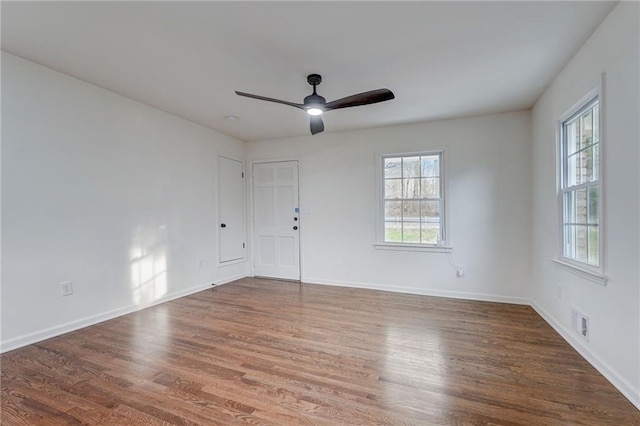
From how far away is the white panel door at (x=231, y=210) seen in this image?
5051mm

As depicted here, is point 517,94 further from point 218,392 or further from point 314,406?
point 218,392

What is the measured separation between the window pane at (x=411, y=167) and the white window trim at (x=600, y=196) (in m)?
1.73

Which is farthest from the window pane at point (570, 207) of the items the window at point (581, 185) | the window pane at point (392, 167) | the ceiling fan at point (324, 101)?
the window pane at point (392, 167)

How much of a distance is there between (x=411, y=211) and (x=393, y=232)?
0.41 meters

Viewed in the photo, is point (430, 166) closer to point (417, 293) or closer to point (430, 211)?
point (430, 211)

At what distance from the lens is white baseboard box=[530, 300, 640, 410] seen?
1.88m

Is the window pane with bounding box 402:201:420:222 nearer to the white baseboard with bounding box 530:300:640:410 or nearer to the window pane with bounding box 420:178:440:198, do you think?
the window pane with bounding box 420:178:440:198

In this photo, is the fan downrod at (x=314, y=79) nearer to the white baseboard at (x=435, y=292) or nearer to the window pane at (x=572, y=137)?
the window pane at (x=572, y=137)

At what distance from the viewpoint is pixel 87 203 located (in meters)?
3.19

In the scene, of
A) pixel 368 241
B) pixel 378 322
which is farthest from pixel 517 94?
pixel 378 322

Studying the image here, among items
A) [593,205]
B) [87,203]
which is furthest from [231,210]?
[593,205]

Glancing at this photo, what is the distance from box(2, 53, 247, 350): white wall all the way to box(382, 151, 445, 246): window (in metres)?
2.89

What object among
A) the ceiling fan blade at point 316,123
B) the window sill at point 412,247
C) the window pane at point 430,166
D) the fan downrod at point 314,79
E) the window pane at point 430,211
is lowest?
the window sill at point 412,247

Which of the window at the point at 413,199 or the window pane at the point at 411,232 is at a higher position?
the window at the point at 413,199
